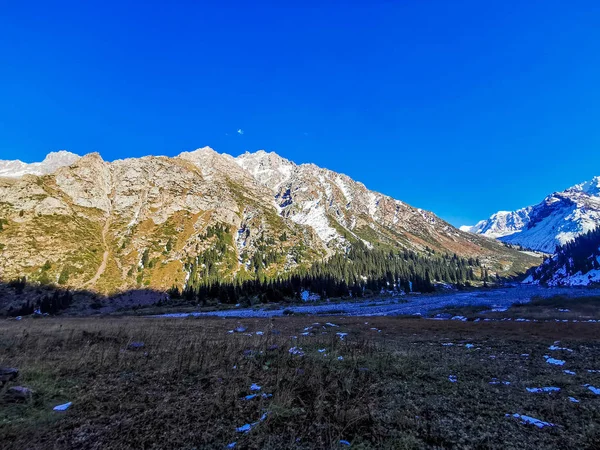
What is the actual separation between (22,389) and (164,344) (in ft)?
36.0

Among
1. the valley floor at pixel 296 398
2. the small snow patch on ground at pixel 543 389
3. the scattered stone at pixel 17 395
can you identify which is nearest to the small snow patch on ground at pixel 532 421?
the valley floor at pixel 296 398

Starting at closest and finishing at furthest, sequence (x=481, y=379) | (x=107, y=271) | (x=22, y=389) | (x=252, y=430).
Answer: (x=252, y=430)
(x=22, y=389)
(x=481, y=379)
(x=107, y=271)

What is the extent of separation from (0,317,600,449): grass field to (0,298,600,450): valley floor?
0.17 feet

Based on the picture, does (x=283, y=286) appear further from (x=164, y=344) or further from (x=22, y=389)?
(x=22, y=389)

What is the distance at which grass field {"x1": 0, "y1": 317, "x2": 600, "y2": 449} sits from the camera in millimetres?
7734

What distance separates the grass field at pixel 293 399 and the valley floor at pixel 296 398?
0.05 meters

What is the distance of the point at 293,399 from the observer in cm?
1002

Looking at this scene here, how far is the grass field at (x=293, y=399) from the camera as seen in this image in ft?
25.4

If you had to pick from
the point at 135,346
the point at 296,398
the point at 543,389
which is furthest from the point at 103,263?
the point at 543,389

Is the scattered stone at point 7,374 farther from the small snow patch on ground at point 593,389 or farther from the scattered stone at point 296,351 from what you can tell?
the small snow patch on ground at point 593,389

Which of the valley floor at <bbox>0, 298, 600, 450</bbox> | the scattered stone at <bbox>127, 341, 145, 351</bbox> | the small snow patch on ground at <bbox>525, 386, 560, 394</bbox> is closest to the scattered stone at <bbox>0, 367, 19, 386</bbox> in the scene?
the valley floor at <bbox>0, 298, 600, 450</bbox>

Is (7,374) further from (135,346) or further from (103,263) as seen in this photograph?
(103,263)

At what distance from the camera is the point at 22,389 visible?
1009 centimetres

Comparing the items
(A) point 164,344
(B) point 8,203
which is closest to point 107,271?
(B) point 8,203
